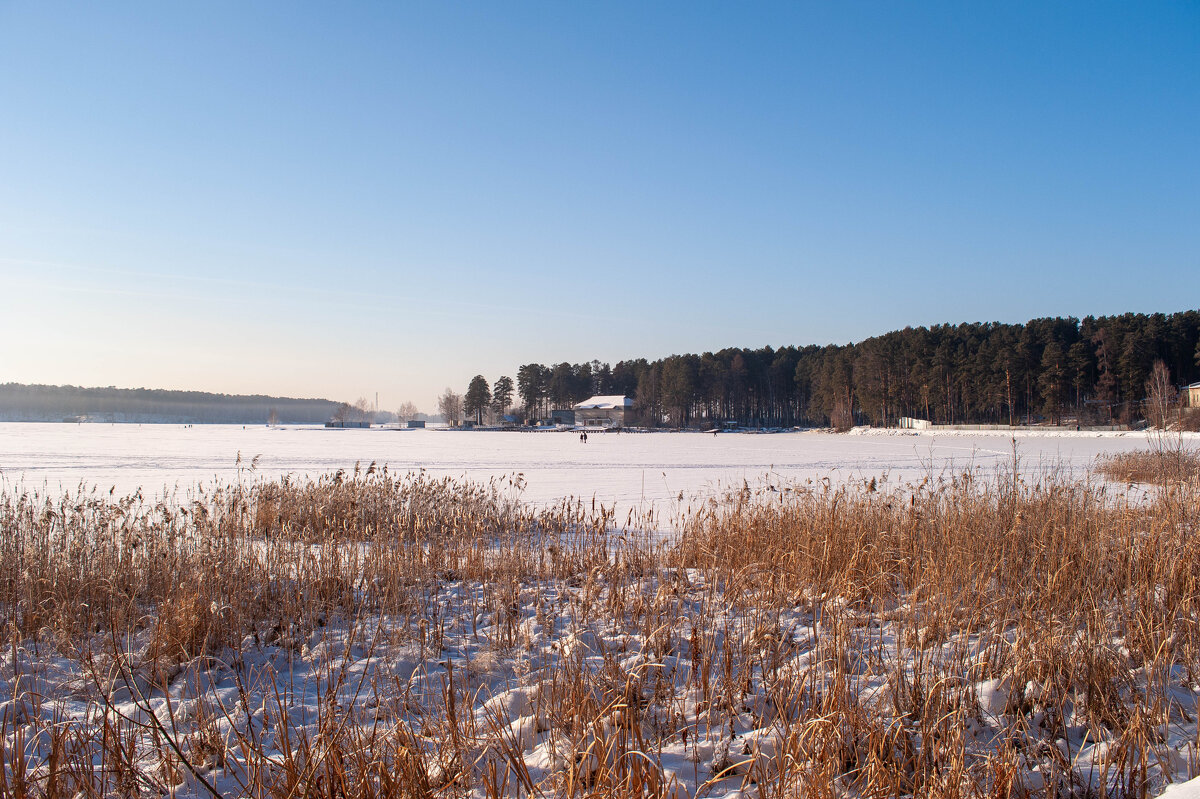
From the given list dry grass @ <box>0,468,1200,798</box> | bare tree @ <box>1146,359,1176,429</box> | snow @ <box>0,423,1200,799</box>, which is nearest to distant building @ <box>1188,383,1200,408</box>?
bare tree @ <box>1146,359,1176,429</box>

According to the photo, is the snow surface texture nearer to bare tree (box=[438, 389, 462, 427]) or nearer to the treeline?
the treeline

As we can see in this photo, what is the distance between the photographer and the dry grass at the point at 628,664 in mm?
2549

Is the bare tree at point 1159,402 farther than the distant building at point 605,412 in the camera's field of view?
No

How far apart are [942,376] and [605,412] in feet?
167

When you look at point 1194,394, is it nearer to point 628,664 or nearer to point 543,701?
point 628,664

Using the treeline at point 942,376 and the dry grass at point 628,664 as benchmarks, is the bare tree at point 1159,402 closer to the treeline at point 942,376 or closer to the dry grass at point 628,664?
the treeline at point 942,376

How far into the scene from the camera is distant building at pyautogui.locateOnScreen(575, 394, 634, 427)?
4176 inches

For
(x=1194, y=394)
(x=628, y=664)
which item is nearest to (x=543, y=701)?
(x=628, y=664)

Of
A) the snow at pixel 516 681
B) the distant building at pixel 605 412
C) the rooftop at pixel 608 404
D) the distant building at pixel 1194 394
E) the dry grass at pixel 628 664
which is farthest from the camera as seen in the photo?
the rooftop at pixel 608 404

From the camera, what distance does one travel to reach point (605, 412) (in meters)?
107

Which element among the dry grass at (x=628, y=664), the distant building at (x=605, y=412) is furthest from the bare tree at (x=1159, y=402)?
the distant building at (x=605, y=412)

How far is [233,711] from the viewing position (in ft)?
11.5

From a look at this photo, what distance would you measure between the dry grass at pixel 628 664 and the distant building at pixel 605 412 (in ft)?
322

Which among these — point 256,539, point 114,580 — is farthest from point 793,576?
point 256,539
